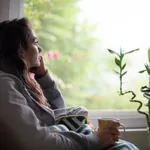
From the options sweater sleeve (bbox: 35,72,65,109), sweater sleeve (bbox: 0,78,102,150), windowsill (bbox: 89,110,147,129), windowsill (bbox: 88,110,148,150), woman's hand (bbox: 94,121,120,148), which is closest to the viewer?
sweater sleeve (bbox: 0,78,102,150)

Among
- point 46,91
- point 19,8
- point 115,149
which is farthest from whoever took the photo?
point 19,8

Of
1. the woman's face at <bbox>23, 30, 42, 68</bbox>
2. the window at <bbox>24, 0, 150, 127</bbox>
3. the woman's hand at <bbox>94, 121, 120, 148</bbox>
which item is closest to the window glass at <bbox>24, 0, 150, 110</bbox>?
the window at <bbox>24, 0, 150, 127</bbox>

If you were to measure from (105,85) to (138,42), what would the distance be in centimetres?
39

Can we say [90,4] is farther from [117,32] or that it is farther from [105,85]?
[105,85]

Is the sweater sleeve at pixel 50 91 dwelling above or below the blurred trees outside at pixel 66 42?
below

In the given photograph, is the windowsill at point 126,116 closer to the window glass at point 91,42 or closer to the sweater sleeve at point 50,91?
the window glass at point 91,42

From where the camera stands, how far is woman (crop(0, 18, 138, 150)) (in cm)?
119

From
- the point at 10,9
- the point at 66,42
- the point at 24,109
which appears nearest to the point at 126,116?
the point at 66,42

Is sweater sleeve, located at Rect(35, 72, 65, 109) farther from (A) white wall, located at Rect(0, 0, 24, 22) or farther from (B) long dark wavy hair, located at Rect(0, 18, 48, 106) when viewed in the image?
(A) white wall, located at Rect(0, 0, 24, 22)

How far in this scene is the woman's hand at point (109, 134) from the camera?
1316 mm

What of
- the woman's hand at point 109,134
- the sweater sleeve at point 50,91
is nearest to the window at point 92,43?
the sweater sleeve at point 50,91

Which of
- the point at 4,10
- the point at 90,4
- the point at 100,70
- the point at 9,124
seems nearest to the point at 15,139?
the point at 9,124

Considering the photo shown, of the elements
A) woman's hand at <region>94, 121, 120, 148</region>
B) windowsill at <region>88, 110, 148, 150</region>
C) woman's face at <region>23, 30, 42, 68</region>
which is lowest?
windowsill at <region>88, 110, 148, 150</region>

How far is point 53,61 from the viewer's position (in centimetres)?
210
